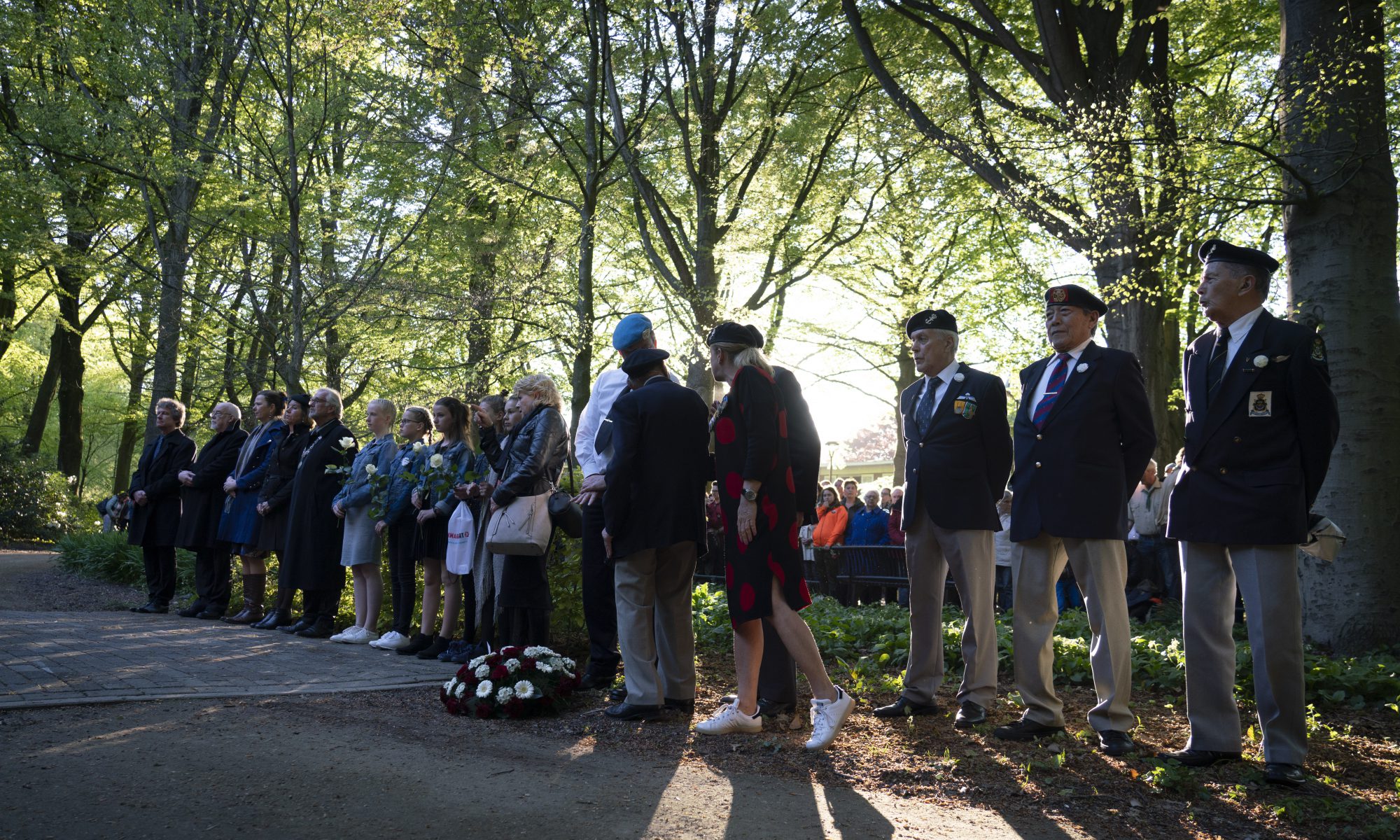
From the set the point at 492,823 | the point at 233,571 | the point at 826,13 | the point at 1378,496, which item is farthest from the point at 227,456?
the point at 826,13

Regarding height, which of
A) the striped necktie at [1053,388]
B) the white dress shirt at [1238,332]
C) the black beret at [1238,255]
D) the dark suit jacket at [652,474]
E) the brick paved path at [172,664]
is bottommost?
the brick paved path at [172,664]

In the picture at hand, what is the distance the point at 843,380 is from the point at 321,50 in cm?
2076

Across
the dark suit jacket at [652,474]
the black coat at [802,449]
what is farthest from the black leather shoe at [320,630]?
the black coat at [802,449]

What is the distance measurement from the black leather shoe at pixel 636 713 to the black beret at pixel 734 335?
6.47 ft

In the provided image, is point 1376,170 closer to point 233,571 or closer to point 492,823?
point 492,823

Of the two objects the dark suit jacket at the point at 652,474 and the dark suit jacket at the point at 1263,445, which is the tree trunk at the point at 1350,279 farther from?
the dark suit jacket at the point at 652,474

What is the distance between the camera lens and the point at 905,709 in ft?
18.8

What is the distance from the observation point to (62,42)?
1783 cm

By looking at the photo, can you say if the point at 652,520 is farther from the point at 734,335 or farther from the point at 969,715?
the point at 969,715

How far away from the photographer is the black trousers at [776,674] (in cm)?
580

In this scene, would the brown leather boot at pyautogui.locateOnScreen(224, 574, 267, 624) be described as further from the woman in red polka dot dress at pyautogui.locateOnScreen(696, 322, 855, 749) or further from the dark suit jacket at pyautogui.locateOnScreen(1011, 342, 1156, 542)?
the dark suit jacket at pyautogui.locateOnScreen(1011, 342, 1156, 542)

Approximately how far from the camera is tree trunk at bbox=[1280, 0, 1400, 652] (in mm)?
7160

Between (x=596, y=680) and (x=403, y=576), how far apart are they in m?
2.40

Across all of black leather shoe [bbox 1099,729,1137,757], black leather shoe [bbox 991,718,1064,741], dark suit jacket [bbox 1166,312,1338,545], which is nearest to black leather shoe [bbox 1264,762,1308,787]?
black leather shoe [bbox 1099,729,1137,757]
